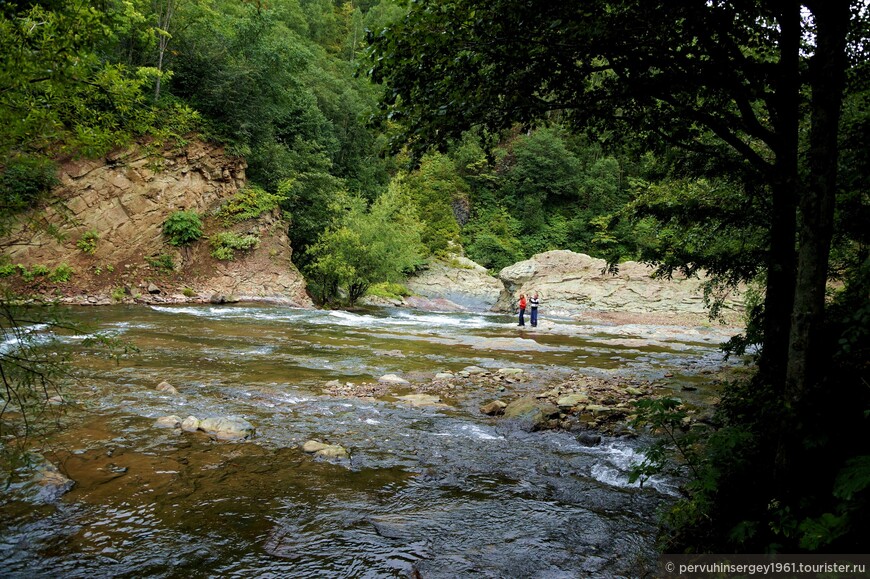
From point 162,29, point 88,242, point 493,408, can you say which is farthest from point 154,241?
point 493,408

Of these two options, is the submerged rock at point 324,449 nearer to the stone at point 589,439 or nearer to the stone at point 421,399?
the stone at point 421,399

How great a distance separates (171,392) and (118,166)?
70.4ft

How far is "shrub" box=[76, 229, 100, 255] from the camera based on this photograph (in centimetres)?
2262

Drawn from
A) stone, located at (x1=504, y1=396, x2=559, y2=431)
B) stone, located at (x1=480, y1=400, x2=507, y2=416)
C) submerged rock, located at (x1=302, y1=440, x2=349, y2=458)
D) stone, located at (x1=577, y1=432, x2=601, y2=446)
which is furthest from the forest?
submerged rock, located at (x1=302, y1=440, x2=349, y2=458)

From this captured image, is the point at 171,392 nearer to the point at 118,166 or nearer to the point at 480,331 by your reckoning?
the point at 480,331

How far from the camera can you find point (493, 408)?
8461 mm

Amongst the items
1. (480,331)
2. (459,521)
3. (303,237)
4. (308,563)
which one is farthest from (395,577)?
(303,237)

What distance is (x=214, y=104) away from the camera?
29.6 metres

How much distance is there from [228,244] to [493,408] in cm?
2365

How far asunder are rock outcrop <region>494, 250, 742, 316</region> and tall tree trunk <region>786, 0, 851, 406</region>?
29.0m

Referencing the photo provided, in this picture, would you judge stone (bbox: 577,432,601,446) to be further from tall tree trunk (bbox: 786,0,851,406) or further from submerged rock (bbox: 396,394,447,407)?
tall tree trunk (bbox: 786,0,851,406)

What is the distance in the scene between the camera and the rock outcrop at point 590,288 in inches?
1205

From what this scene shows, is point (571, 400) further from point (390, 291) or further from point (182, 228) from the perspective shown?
point (390, 291)

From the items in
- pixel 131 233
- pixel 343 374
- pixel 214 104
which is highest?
pixel 214 104
